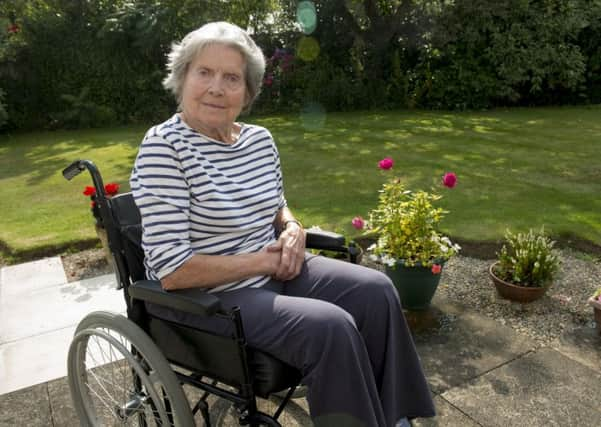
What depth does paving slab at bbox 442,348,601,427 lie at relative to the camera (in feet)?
6.61

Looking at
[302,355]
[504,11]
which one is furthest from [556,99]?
[302,355]

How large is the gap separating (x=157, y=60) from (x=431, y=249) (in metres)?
9.91

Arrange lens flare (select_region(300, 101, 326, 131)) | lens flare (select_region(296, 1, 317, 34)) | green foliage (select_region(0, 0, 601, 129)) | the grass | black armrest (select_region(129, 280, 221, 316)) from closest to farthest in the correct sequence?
black armrest (select_region(129, 280, 221, 316)) → the grass → lens flare (select_region(300, 101, 326, 131)) → green foliage (select_region(0, 0, 601, 129)) → lens flare (select_region(296, 1, 317, 34))

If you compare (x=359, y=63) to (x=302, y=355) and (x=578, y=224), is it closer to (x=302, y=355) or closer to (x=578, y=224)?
(x=578, y=224)

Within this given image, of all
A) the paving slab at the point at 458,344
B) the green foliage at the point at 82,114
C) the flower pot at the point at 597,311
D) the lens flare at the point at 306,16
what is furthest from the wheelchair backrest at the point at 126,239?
the lens flare at the point at 306,16

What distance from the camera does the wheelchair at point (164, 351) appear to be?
146 cm

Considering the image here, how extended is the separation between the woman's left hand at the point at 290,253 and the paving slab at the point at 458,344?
918mm

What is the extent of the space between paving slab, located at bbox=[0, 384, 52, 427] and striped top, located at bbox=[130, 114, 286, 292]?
0.93m

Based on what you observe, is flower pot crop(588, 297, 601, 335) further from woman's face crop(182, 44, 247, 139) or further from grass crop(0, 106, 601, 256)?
woman's face crop(182, 44, 247, 139)

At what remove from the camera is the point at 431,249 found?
2.78 metres

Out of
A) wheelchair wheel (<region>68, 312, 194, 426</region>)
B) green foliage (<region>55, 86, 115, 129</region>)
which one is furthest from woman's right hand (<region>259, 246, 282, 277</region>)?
green foliage (<region>55, 86, 115, 129</region>)

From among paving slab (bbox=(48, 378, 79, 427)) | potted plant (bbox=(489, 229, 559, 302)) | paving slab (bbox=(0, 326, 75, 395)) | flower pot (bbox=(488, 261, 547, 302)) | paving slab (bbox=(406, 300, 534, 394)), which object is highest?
potted plant (bbox=(489, 229, 559, 302))

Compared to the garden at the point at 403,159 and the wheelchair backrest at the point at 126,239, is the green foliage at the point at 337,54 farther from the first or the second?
the wheelchair backrest at the point at 126,239

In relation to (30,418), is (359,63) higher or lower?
higher
